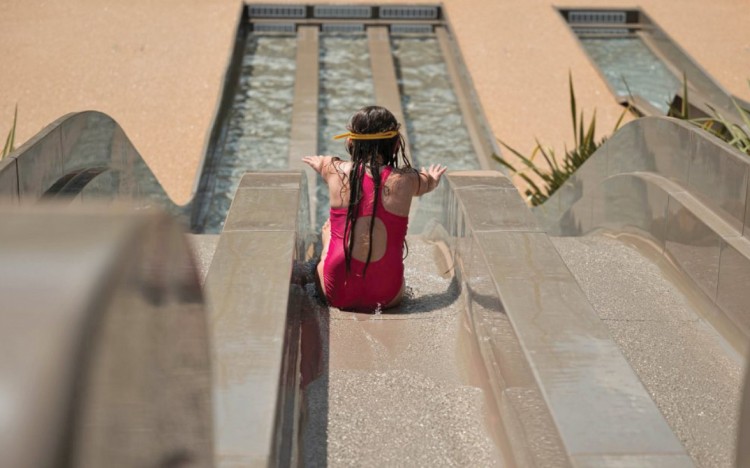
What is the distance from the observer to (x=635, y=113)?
38.4 ft

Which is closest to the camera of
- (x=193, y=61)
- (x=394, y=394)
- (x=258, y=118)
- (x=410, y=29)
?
(x=394, y=394)

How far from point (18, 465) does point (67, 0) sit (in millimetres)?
14136

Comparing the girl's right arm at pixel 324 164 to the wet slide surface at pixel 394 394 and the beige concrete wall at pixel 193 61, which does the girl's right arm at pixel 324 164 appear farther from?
the beige concrete wall at pixel 193 61

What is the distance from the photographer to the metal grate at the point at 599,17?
14.7m

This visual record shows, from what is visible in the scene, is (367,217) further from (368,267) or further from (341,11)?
(341,11)

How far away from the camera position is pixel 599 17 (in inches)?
581

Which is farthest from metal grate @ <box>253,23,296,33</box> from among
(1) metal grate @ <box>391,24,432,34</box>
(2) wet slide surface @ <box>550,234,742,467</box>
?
(2) wet slide surface @ <box>550,234,742,467</box>

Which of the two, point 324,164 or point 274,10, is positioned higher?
point 274,10

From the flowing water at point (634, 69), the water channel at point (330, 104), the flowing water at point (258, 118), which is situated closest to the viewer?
the flowing water at point (258, 118)

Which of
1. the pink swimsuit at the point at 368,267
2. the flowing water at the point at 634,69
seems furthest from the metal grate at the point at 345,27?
the pink swimsuit at the point at 368,267

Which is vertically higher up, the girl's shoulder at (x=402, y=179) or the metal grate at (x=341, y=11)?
the metal grate at (x=341, y=11)

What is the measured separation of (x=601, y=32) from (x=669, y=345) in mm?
10776

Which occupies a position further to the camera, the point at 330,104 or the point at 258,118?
the point at 330,104

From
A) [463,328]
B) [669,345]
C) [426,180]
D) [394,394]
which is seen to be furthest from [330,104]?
[394,394]
